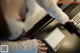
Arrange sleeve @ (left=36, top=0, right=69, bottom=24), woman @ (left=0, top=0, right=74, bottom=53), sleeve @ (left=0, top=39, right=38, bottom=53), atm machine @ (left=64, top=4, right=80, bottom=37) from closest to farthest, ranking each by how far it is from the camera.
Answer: woman @ (left=0, top=0, right=74, bottom=53) → sleeve @ (left=0, top=39, right=38, bottom=53) → sleeve @ (left=36, top=0, right=69, bottom=24) → atm machine @ (left=64, top=4, right=80, bottom=37)

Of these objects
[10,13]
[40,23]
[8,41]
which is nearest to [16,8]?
[10,13]

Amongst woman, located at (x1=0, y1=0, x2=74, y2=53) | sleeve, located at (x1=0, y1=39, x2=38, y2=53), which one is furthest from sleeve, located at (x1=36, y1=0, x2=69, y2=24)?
sleeve, located at (x1=0, y1=39, x2=38, y2=53)

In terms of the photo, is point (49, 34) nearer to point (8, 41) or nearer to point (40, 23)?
point (40, 23)

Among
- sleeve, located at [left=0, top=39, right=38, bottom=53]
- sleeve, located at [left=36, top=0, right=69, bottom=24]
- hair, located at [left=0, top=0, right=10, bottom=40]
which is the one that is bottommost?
sleeve, located at [left=0, top=39, right=38, bottom=53]

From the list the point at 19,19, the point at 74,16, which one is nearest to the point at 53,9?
the point at 74,16

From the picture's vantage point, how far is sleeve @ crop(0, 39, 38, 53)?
3.22ft

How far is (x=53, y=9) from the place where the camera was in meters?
1.13

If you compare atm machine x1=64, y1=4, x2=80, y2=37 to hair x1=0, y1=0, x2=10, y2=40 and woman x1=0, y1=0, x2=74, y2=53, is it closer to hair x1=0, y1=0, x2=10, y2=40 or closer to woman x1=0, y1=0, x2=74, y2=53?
woman x1=0, y1=0, x2=74, y2=53

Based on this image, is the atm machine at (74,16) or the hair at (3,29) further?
the atm machine at (74,16)

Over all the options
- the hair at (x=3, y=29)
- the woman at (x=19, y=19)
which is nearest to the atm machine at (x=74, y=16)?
the woman at (x=19, y=19)

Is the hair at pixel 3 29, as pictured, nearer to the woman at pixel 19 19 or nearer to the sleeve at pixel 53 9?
the woman at pixel 19 19

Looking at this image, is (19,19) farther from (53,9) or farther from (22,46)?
(53,9)

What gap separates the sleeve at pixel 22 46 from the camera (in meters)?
0.98

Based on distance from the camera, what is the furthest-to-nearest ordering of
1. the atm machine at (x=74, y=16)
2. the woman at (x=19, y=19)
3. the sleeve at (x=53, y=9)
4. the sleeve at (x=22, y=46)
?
the atm machine at (x=74, y=16)
the sleeve at (x=53, y=9)
the sleeve at (x=22, y=46)
the woman at (x=19, y=19)
